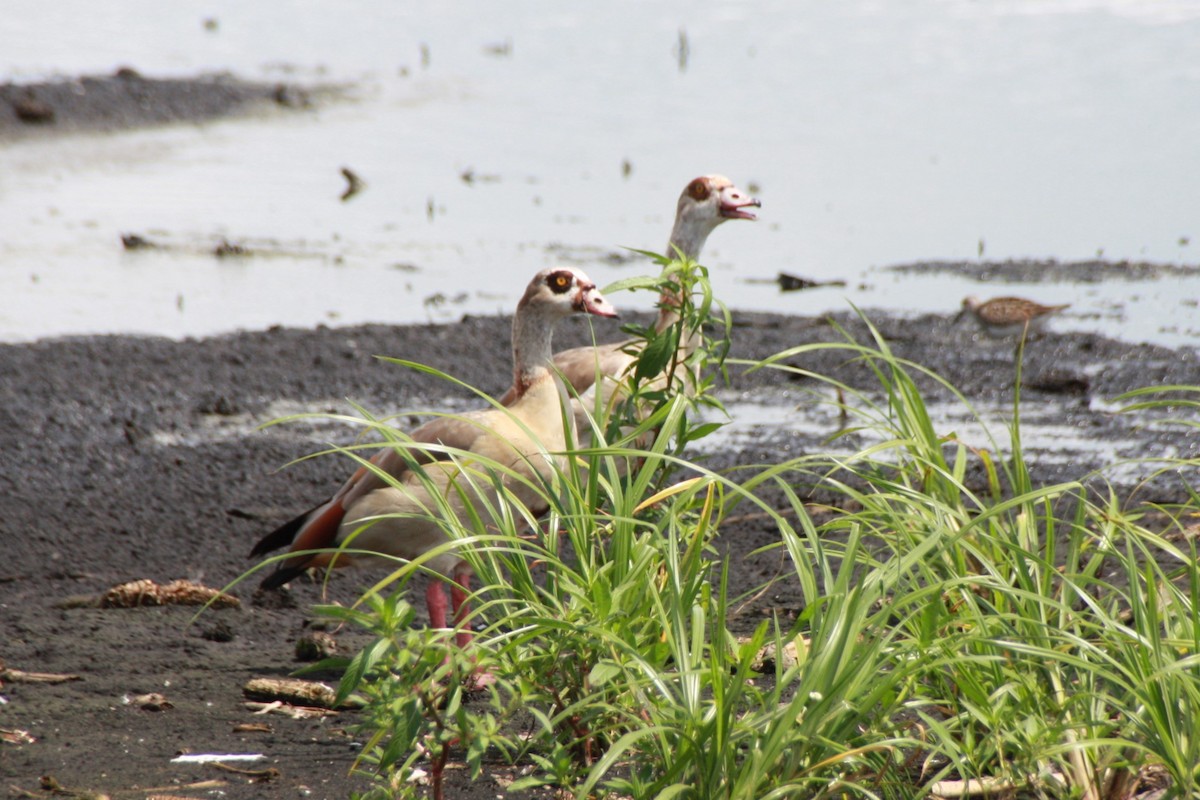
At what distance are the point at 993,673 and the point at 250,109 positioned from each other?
17.8m

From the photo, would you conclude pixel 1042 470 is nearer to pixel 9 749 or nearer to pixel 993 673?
pixel 993 673

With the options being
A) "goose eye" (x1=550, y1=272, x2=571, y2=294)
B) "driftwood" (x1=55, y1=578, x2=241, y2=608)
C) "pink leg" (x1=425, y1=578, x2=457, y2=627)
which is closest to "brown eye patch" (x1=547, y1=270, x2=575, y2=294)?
"goose eye" (x1=550, y1=272, x2=571, y2=294)

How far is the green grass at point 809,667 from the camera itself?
2785mm

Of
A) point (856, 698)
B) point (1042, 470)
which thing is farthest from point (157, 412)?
point (856, 698)

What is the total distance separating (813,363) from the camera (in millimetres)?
9320

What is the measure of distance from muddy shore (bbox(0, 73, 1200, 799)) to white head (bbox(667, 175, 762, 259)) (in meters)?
1.08

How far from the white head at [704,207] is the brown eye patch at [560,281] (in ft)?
4.53

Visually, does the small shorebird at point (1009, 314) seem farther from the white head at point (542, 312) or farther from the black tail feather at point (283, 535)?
the black tail feather at point (283, 535)

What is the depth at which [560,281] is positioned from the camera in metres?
5.79

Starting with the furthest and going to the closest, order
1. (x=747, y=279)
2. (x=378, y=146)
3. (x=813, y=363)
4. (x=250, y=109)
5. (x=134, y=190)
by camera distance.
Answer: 1. (x=250, y=109)
2. (x=378, y=146)
3. (x=134, y=190)
4. (x=747, y=279)
5. (x=813, y=363)

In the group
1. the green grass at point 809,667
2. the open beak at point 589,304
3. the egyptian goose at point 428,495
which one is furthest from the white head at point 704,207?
the green grass at point 809,667

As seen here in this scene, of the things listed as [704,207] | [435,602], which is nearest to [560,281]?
[435,602]

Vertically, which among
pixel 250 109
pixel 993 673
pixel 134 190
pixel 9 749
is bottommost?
pixel 9 749

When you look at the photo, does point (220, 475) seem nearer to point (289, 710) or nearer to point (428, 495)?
point (428, 495)
